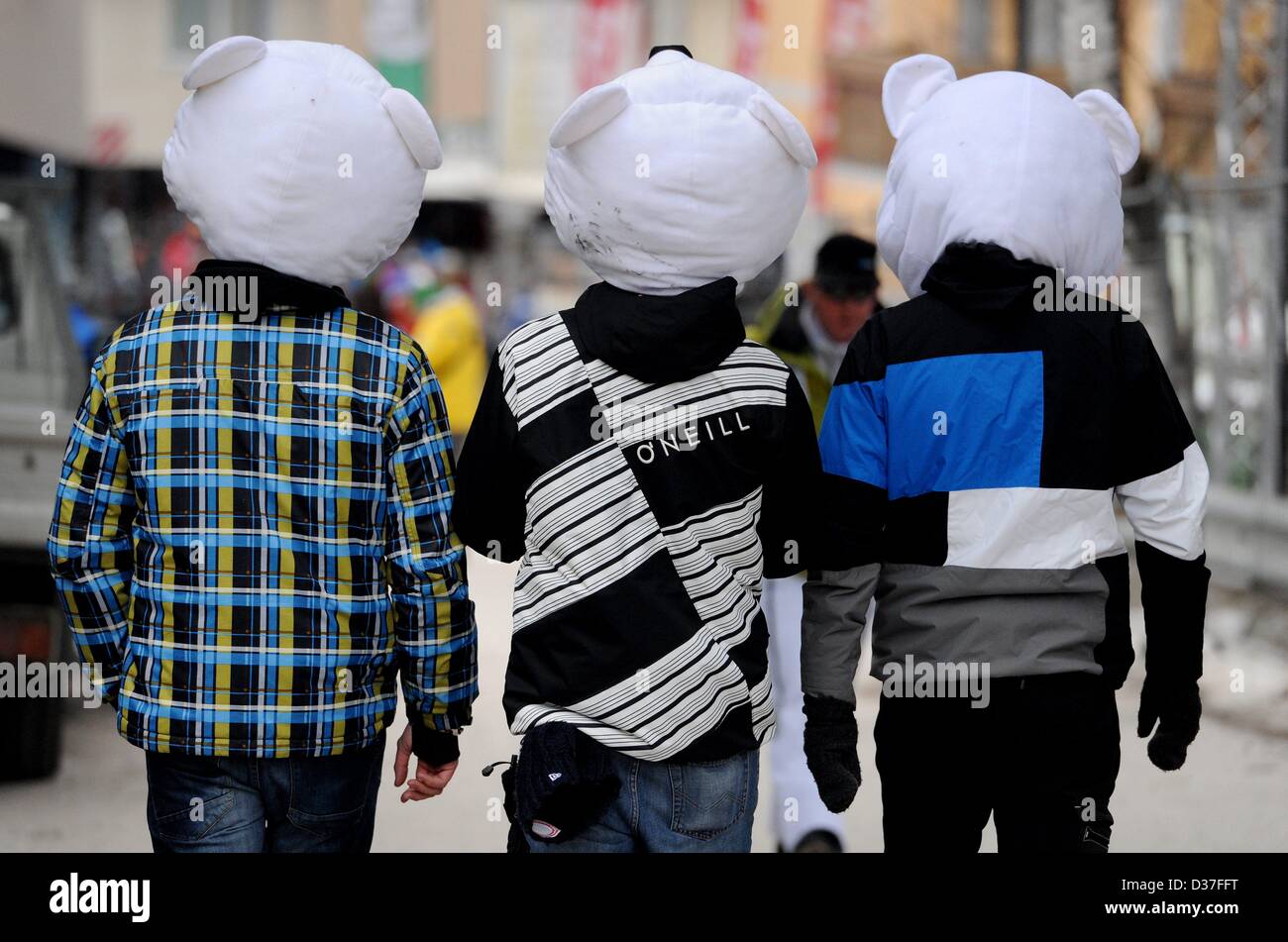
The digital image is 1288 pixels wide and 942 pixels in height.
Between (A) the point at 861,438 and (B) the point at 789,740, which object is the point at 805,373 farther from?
(A) the point at 861,438

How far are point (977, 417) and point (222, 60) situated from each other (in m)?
1.47

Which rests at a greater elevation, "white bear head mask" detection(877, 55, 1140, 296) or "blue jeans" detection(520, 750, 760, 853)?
"white bear head mask" detection(877, 55, 1140, 296)

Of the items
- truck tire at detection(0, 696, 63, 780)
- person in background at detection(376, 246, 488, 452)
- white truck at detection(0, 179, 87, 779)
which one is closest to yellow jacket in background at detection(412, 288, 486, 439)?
person in background at detection(376, 246, 488, 452)

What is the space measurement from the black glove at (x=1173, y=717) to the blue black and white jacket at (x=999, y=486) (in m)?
0.07

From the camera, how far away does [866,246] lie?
458cm

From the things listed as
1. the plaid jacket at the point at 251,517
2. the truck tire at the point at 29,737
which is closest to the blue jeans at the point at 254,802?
the plaid jacket at the point at 251,517

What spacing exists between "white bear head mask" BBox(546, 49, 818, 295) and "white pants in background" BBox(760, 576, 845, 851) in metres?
1.90

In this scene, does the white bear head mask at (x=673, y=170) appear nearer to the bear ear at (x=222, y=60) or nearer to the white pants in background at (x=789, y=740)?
the bear ear at (x=222, y=60)

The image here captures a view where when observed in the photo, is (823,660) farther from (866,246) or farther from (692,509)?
(866,246)

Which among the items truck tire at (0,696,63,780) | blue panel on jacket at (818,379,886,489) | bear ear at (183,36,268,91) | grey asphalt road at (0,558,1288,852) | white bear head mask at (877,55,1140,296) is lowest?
grey asphalt road at (0,558,1288,852)

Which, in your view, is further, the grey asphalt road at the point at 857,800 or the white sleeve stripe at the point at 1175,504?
the grey asphalt road at the point at 857,800

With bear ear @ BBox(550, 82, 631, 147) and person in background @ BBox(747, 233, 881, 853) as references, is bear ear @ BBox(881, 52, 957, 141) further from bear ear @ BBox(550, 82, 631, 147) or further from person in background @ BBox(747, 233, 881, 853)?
person in background @ BBox(747, 233, 881, 853)

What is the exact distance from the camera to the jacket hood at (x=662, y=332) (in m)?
2.61

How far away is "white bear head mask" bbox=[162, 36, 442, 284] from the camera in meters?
2.71
